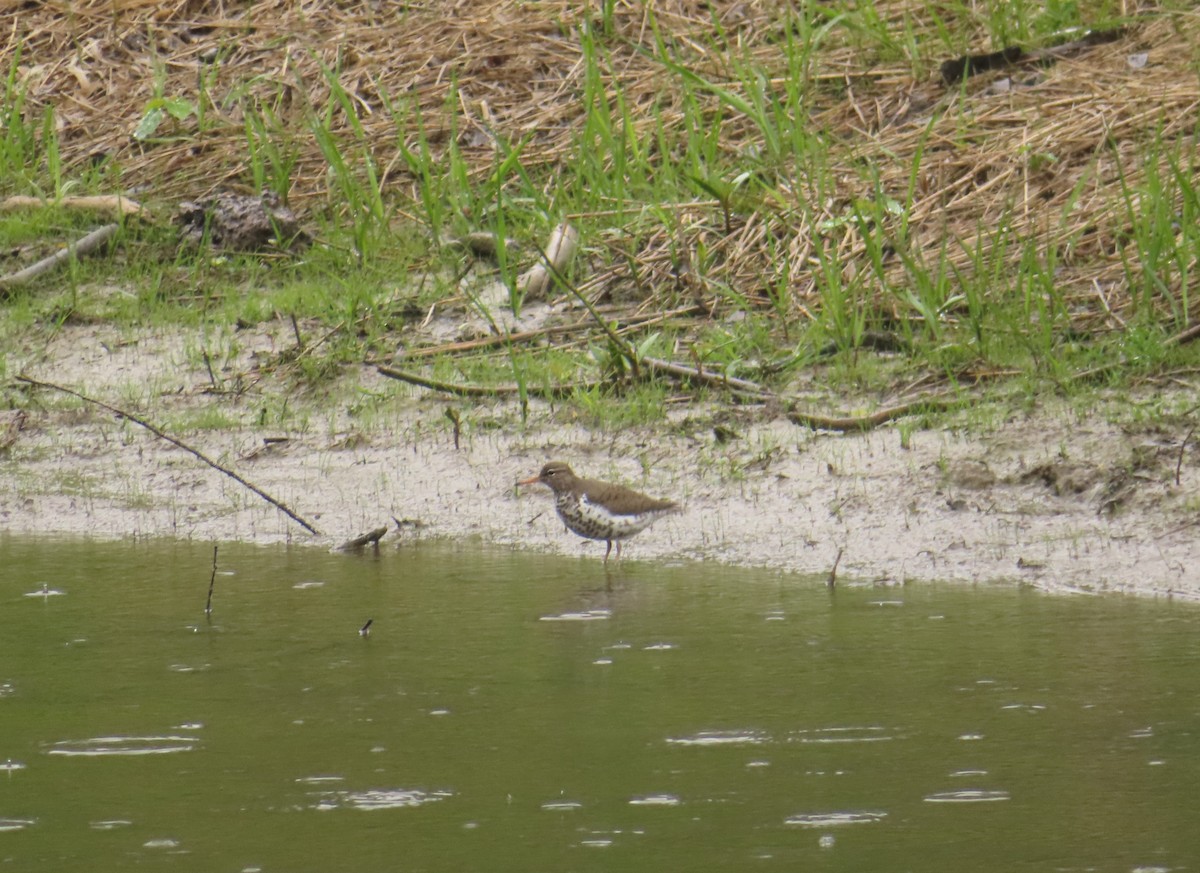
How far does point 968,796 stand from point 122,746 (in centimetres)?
191

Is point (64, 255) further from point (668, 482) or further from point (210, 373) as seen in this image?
point (668, 482)

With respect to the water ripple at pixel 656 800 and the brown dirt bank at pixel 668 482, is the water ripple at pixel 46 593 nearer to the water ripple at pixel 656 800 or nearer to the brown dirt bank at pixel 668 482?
the brown dirt bank at pixel 668 482

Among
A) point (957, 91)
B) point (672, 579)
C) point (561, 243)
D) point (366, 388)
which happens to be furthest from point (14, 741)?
point (957, 91)

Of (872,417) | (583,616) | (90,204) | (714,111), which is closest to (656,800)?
(583,616)

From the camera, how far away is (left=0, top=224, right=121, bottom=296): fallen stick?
9516mm

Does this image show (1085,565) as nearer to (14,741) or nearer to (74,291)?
(14,741)

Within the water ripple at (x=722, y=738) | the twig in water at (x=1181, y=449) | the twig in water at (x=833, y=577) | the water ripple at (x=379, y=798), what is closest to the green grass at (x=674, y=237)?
the twig in water at (x=1181, y=449)

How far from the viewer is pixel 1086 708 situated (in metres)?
4.48

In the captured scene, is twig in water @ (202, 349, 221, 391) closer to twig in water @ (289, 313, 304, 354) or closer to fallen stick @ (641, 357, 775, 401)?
twig in water @ (289, 313, 304, 354)

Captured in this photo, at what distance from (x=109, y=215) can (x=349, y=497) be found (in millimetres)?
3396

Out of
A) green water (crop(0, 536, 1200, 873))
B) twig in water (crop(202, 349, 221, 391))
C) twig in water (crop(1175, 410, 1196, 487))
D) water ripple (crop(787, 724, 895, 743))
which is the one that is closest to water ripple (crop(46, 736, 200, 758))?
green water (crop(0, 536, 1200, 873))

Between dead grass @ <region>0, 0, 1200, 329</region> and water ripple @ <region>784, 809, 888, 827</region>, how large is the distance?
4.16 m

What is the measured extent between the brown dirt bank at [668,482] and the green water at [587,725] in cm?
50

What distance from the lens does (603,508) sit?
6477 mm
